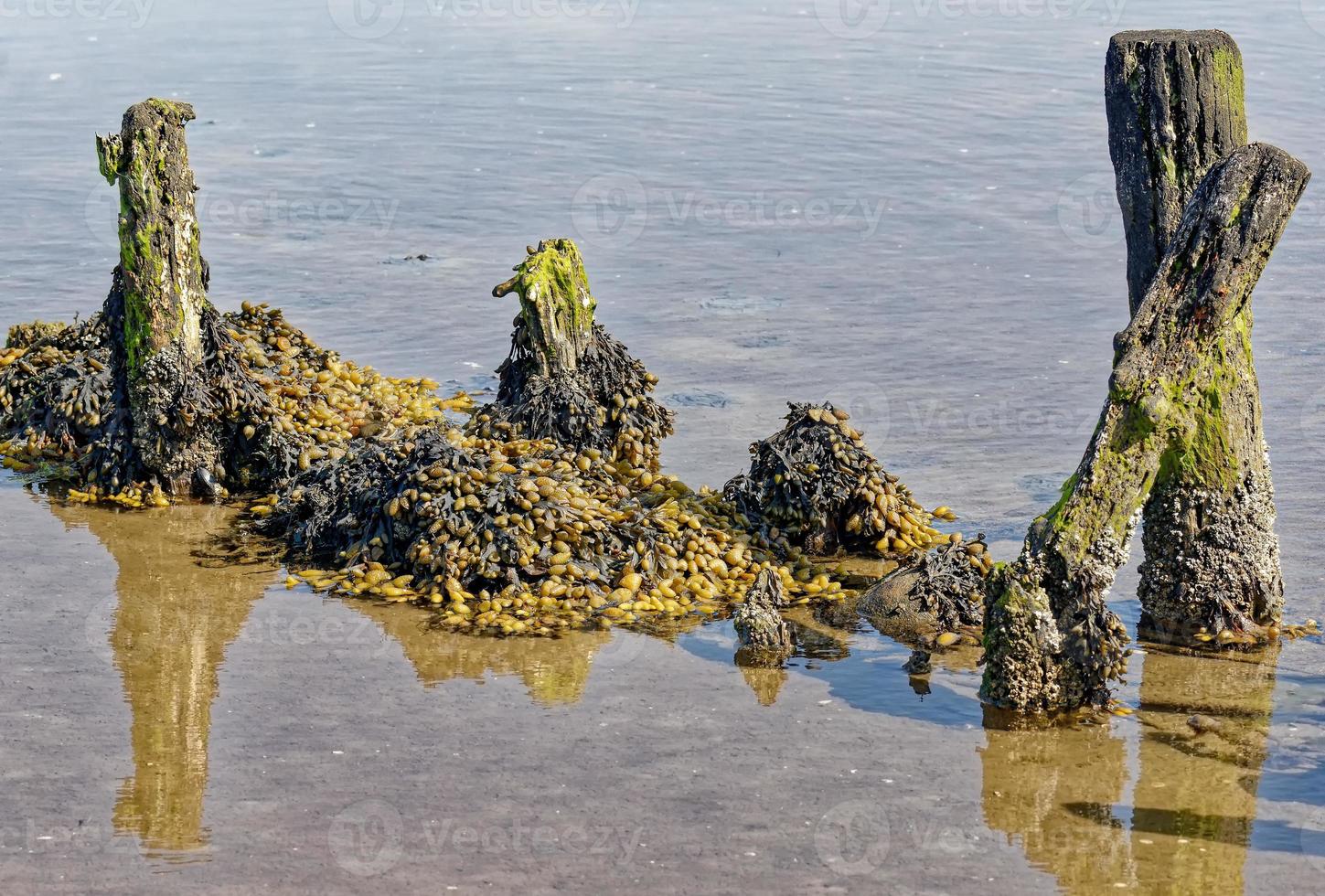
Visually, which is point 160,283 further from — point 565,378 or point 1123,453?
point 1123,453

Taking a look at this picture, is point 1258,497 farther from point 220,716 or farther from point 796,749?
point 220,716

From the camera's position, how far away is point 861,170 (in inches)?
929

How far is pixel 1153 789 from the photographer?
7379mm

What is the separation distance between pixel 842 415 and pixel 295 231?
38.3 feet

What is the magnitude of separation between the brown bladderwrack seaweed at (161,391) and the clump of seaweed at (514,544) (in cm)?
103

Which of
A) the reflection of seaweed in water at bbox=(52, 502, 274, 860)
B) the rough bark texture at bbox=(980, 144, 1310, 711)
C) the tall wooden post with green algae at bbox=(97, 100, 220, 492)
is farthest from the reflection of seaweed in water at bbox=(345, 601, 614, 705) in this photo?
the tall wooden post with green algae at bbox=(97, 100, 220, 492)

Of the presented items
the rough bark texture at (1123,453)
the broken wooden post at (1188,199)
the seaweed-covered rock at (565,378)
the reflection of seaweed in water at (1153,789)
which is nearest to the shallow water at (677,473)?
the reflection of seaweed in water at (1153,789)

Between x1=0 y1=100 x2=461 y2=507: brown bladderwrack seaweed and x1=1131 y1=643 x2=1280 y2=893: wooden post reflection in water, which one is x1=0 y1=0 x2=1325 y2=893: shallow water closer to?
x1=1131 y1=643 x2=1280 y2=893: wooden post reflection in water

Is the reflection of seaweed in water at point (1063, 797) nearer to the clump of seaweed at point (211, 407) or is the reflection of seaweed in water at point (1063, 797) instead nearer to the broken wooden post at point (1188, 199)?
the broken wooden post at point (1188, 199)

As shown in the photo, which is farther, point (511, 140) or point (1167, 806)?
point (511, 140)

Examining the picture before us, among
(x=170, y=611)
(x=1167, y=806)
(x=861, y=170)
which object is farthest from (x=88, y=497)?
(x=861, y=170)

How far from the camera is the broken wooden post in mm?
8469

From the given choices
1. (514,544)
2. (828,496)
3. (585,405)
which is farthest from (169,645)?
(828,496)

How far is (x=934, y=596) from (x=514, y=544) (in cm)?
252
